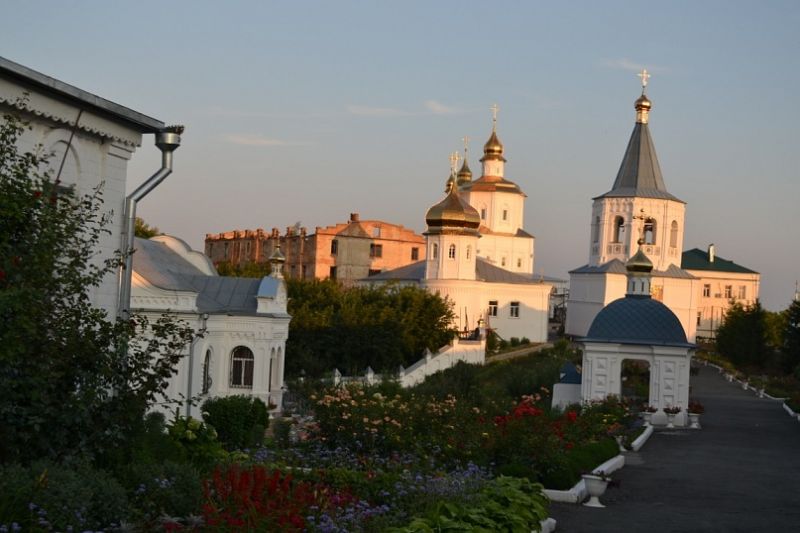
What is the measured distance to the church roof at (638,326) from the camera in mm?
30359

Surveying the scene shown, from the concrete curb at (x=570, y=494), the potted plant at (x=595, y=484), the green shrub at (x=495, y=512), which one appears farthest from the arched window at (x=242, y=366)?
the green shrub at (x=495, y=512)

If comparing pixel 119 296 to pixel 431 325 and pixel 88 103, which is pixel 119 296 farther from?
pixel 431 325

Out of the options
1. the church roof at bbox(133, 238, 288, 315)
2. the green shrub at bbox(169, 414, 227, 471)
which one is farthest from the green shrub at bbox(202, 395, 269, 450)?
the church roof at bbox(133, 238, 288, 315)

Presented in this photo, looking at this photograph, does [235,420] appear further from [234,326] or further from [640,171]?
[640,171]

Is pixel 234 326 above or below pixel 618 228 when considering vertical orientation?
below

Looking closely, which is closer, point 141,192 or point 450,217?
point 141,192

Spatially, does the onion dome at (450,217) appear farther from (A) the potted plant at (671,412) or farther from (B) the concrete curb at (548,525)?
(B) the concrete curb at (548,525)

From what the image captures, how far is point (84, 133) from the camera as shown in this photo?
38.7 ft

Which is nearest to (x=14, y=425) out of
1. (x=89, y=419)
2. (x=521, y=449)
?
(x=89, y=419)

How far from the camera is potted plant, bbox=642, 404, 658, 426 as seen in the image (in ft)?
90.2

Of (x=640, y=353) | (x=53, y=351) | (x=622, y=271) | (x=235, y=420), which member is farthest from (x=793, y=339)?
(x=53, y=351)

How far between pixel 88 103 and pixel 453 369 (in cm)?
3813

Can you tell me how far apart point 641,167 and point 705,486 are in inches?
2432

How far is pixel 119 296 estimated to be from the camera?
1254 cm
